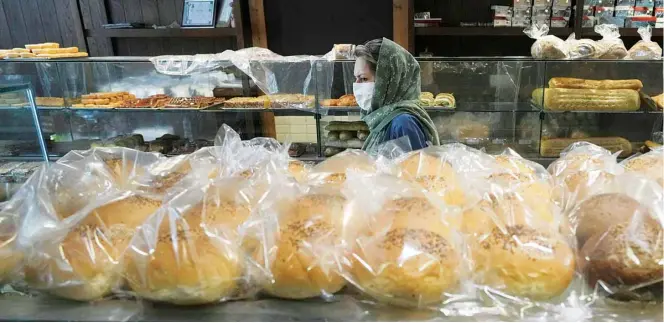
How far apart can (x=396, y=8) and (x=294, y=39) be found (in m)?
0.93

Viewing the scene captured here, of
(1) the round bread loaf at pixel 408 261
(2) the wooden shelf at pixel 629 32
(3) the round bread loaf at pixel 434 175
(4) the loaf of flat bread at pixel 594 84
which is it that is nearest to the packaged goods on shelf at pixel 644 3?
(2) the wooden shelf at pixel 629 32

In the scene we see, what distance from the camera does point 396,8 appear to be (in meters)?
3.53

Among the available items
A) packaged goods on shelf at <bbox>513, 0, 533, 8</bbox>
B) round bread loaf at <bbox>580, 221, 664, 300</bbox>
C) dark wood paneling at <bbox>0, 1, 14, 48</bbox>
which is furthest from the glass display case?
round bread loaf at <bbox>580, 221, 664, 300</bbox>

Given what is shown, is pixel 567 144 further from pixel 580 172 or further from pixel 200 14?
pixel 200 14

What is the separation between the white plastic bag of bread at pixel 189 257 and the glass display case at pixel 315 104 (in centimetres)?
215

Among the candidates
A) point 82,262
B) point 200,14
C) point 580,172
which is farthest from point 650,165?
point 200,14

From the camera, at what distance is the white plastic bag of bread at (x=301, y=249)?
707 mm

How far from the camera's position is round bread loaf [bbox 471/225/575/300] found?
0.67 m

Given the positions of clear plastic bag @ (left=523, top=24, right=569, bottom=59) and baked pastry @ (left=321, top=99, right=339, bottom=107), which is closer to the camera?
clear plastic bag @ (left=523, top=24, right=569, bottom=59)

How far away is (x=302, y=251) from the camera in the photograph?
2.35 ft

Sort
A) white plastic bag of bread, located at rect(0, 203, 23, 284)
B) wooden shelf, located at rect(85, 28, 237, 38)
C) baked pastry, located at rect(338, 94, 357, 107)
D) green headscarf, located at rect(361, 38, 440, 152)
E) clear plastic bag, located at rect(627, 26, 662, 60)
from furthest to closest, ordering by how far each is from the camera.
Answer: wooden shelf, located at rect(85, 28, 237, 38), baked pastry, located at rect(338, 94, 357, 107), clear plastic bag, located at rect(627, 26, 662, 60), green headscarf, located at rect(361, 38, 440, 152), white plastic bag of bread, located at rect(0, 203, 23, 284)

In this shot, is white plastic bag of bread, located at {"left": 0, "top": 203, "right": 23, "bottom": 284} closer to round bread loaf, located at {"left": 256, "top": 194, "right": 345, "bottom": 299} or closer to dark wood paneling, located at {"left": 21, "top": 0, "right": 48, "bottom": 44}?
round bread loaf, located at {"left": 256, "top": 194, "right": 345, "bottom": 299}

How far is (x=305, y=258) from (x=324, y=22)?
3.40m

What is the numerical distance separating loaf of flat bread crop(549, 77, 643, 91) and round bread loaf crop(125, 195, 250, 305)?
2.67m
